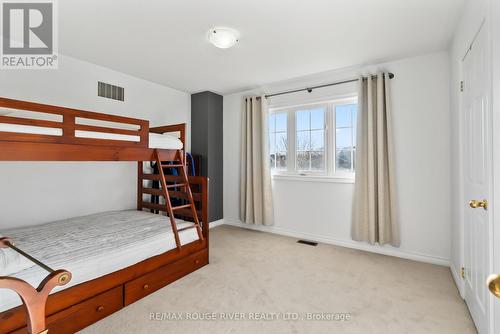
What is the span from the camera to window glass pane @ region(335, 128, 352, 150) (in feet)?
11.3

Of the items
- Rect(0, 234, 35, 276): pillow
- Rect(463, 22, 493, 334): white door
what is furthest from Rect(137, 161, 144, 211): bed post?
Rect(463, 22, 493, 334): white door

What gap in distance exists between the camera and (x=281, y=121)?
4051 mm

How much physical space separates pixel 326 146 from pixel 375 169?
771 millimetres

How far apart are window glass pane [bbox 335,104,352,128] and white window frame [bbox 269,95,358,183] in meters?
0.04

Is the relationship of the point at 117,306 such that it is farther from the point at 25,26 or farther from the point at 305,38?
the point at 305,38

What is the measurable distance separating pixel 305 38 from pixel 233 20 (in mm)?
757

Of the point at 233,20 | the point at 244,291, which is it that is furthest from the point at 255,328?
the point at 233,20

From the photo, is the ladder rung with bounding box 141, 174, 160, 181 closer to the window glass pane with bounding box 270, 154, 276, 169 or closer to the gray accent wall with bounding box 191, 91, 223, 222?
the gray accent wall with bounding box 191, 91, 223, 222

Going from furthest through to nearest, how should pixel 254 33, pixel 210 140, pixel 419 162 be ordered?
pixel 210 140 < pixel 419 162 < pixel 254 33

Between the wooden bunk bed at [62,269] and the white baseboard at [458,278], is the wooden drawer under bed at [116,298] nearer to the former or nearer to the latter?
the wooden bunk bed at [62,269]

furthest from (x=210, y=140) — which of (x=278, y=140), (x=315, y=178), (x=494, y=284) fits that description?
(x=494, y=284)

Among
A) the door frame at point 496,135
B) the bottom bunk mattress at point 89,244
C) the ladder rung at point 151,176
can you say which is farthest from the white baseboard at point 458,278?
the ladder rung at point 151,176

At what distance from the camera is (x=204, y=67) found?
3213 mm

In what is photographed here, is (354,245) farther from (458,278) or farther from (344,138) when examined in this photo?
(344,138)
